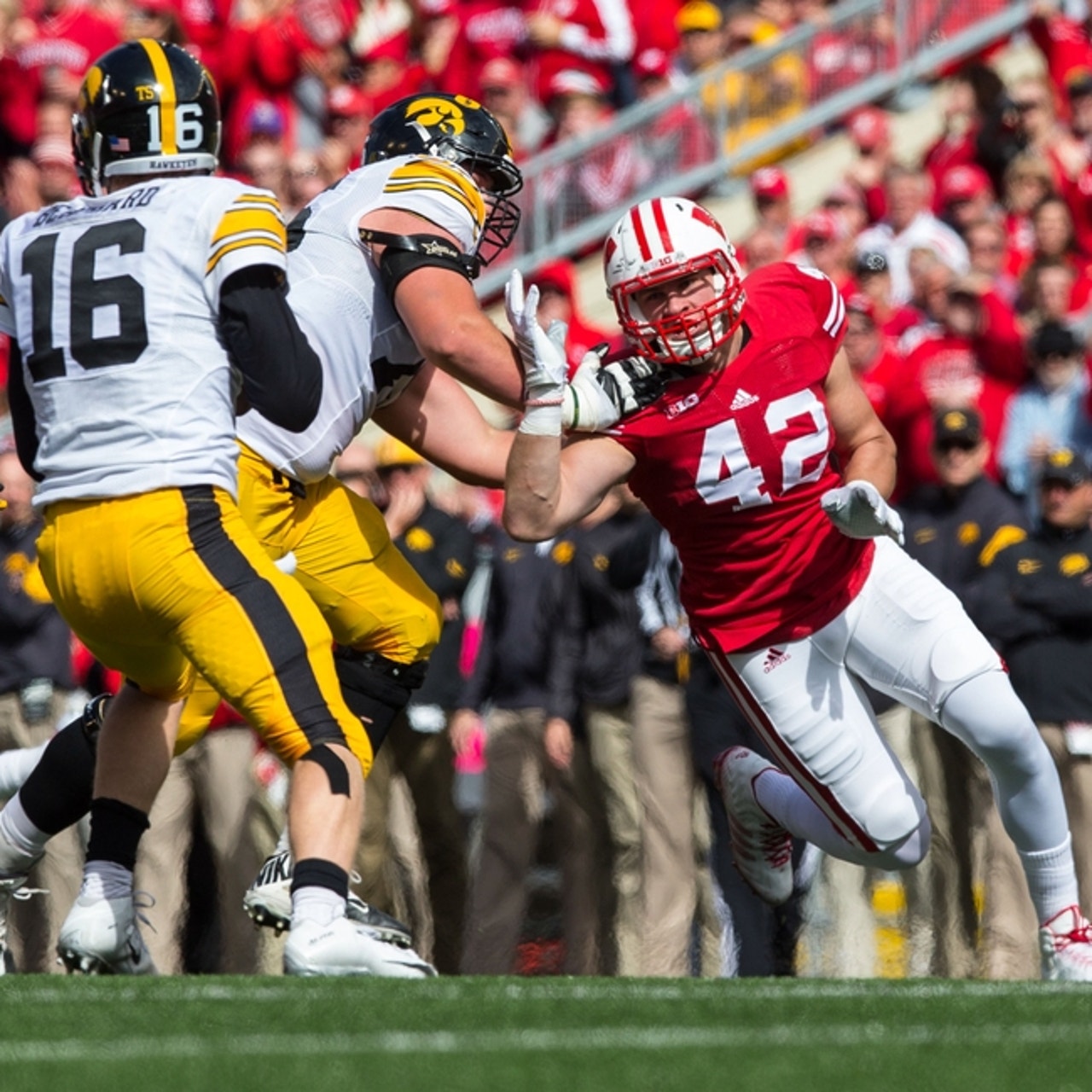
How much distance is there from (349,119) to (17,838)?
22.5ft

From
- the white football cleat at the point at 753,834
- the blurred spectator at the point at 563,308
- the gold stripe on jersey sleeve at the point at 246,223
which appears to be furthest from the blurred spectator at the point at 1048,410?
the gold stripe on jersey sleeve at the point at 246,223

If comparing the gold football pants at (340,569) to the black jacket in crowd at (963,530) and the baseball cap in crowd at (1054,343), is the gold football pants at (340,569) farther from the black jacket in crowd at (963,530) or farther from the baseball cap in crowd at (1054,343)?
the baseball cap in crowd at (1054,343)

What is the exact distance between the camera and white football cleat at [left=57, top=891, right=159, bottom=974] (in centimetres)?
519

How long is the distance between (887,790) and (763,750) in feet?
7.51

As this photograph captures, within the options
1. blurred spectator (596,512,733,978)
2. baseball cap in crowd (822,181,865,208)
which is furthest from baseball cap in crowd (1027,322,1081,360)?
baseball cap in crowd (822,181,865,208)

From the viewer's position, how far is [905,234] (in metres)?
10.3

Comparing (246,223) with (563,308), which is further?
(563,308)

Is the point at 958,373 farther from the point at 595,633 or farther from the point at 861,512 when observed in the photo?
the point at 861,512

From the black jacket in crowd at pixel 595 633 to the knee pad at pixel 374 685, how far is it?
286 centimetres

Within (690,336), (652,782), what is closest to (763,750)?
(652,782)

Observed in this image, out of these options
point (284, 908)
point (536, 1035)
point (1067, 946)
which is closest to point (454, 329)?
point (284, 908)

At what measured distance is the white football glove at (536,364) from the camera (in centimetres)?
508

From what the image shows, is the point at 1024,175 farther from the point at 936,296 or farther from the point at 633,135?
the point at 633,135

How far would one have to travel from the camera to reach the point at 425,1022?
4094mm
